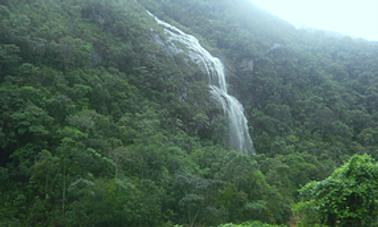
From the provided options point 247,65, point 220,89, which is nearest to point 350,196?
point 220,89

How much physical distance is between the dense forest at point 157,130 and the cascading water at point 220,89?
3.37 feet

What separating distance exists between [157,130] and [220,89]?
36.9 feet

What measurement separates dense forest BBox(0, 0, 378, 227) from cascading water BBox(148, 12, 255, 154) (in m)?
1.03

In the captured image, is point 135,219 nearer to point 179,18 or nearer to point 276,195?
point 276,195

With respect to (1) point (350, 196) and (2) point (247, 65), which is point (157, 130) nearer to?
(1) point (350, 196)

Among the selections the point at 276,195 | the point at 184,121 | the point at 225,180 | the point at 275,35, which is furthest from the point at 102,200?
the point at 275,35

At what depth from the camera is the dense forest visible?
541 inches

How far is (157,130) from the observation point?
67.9 feet

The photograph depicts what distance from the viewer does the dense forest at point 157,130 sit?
13.7 meters

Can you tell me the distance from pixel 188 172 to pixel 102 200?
14.1ft

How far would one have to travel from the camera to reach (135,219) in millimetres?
14055

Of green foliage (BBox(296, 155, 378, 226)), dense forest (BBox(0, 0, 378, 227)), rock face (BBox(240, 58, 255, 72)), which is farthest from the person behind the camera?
rock face (BBox(240, 58, 255, 72))

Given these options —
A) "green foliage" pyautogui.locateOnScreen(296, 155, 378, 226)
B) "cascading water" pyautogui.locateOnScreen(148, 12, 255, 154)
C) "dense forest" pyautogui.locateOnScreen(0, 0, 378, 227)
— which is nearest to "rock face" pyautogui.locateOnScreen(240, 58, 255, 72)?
"dense forest" pyautogui.locateOnScreen(0, 0, 378, 227)

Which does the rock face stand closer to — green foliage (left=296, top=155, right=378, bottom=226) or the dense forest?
the dense forest
